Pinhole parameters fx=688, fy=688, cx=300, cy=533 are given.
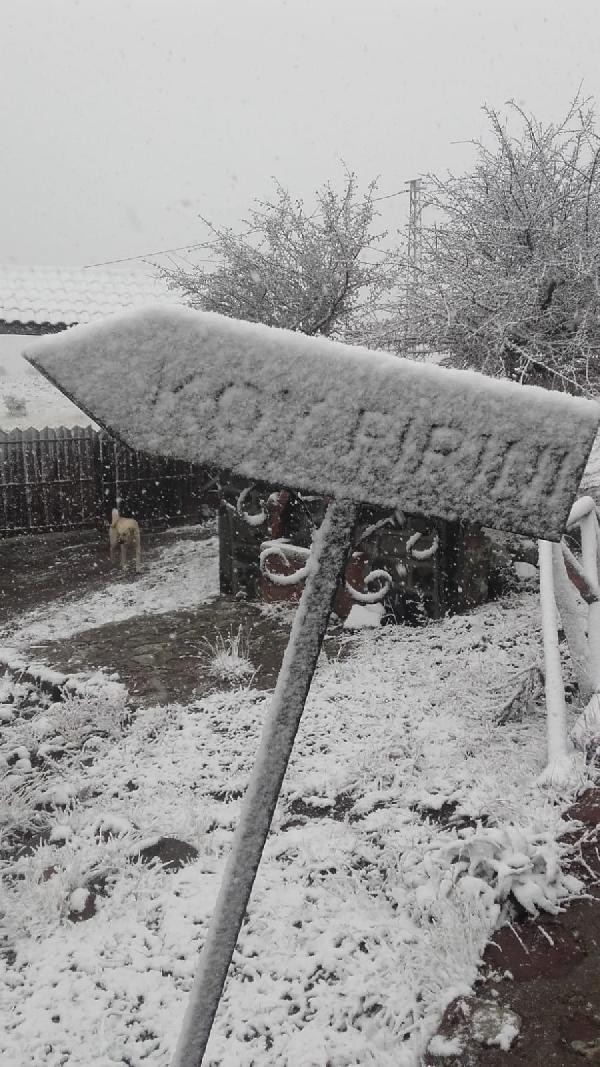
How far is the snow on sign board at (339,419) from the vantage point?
98 centimetres

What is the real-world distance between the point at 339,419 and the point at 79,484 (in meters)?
11.8

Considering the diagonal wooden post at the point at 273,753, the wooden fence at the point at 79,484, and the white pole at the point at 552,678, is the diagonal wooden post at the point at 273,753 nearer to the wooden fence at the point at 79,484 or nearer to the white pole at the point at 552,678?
the white pole at the point at 552,678

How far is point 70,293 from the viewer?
1438cm

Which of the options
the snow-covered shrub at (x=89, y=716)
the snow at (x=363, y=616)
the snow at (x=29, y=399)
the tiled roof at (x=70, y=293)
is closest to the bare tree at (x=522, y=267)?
the snow at (x=363, y=616)

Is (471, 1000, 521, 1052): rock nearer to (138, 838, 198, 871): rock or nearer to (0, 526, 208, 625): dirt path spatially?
(138, 838, 198, 871): rock

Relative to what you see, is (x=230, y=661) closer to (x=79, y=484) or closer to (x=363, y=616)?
(x=363, y=616)

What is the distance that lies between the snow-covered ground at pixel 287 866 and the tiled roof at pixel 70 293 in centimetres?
1035

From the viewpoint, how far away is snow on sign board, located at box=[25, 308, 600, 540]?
3.21 ft

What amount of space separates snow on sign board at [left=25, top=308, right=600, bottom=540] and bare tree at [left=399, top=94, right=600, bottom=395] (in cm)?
672

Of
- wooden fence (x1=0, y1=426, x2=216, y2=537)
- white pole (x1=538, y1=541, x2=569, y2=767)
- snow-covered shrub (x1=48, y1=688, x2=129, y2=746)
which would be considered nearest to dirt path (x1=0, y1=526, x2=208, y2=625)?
wooden fence (x1=0, y1=426, x2=216, y2=537)

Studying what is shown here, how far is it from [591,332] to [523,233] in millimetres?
1409

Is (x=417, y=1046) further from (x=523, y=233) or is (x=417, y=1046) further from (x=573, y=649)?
(x=523, y=233)

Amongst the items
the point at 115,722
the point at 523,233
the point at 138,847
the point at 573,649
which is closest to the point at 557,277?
the point at 523,233

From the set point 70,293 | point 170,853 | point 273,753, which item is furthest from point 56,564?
point 273,753
